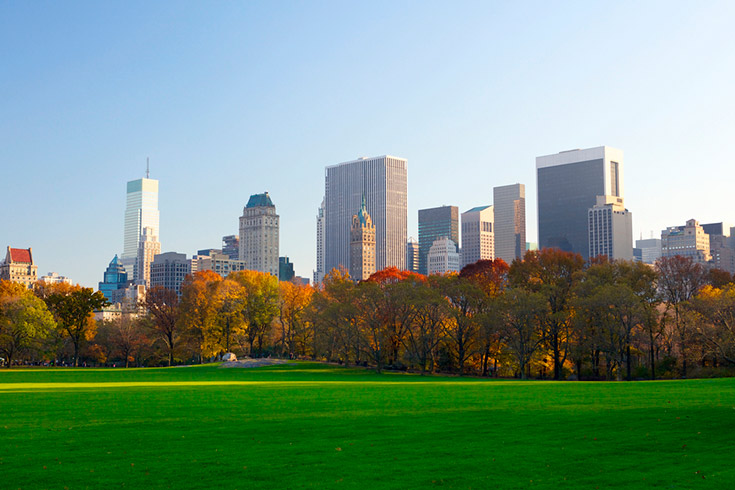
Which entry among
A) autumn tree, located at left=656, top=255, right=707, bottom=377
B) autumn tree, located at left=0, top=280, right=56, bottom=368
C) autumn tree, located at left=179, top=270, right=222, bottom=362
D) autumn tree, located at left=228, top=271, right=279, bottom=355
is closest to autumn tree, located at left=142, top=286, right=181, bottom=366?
autumn tree, located at left=179, top=270, right=222, bottom=362

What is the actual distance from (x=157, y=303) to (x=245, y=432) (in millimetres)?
97315

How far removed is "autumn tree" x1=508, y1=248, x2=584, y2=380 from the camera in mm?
78562

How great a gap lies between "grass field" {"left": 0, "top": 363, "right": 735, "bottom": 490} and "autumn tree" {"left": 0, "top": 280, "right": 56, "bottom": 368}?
7447 centimetres

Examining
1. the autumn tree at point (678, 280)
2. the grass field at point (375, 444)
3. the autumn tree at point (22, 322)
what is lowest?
the grass field at point (375, 444)

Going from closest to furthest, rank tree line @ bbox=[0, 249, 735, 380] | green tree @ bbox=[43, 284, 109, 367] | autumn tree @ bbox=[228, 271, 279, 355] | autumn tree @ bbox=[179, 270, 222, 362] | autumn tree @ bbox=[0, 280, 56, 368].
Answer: tree line @ bbox=[0, 249, 735, 380] < autumn tree @ bbox=[0, 280, 56, 368] < autumn tree @ bbox=[179, 270, 222, 362] < autumn tree @ bbox=[228, 271, 279, 355] < green tree @ bbox=[43, 284, 109, 367]

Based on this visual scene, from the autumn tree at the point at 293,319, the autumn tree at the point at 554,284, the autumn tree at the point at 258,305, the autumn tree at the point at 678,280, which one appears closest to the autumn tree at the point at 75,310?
the autumn tree at the point at 258,305

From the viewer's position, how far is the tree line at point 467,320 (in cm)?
7406

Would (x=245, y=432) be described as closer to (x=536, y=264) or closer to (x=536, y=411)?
(x=536, y=411)

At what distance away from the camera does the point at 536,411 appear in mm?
29281

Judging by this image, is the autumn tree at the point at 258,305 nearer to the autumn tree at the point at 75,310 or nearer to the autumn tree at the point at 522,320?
the autumn tree at the point at 75,310

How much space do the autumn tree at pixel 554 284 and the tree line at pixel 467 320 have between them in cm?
19

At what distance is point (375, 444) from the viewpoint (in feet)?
70.2

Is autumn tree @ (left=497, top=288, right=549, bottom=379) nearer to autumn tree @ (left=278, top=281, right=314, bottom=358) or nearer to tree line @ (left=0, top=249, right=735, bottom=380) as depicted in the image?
tree line @ (left=0, top=249, right=735, bottom=380)

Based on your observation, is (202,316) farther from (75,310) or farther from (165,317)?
(75,310)
